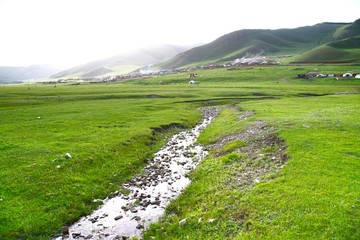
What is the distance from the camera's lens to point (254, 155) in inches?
1077

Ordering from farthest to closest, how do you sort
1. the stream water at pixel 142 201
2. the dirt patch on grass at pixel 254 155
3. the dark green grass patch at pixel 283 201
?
the dirt patch on grass at pixel 254 155, the stream water at pixel 142 201, the dark green grass patch at pixel 283 201

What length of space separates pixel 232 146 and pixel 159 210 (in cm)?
1477

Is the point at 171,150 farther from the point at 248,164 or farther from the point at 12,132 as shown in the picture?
the point at 12,132

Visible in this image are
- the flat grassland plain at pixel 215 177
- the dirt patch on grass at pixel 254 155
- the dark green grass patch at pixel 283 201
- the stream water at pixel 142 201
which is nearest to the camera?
the dark green grass patch at pixel 283 201

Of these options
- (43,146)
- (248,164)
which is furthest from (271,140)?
(43,146)

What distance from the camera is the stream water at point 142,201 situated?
1784 cm

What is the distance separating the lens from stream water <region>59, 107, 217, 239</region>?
58.5 feet

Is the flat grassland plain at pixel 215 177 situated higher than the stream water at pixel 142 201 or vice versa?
the flat grassland plain at pixel 215 177

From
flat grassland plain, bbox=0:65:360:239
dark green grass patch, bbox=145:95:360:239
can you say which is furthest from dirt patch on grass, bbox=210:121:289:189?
dark green grass patch, bbox=145:95:360:239

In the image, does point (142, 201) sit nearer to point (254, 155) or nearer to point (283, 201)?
point (283, 201)

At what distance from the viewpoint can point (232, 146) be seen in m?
31.8

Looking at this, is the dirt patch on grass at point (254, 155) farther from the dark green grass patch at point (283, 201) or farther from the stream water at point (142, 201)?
the stream water at point (142, 201)

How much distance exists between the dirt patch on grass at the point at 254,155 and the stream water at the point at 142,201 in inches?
177

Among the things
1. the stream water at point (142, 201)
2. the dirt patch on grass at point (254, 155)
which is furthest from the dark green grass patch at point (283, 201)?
the stream water at point (142, 201)
